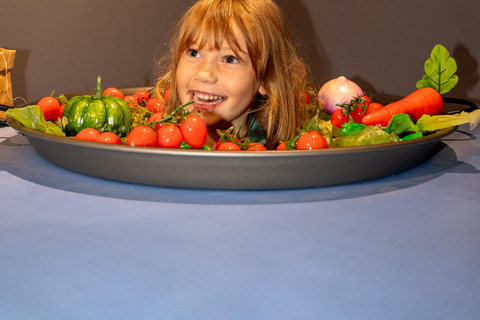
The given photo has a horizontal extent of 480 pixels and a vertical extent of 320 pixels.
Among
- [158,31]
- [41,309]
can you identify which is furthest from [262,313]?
[158,31]

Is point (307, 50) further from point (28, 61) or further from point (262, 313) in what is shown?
point (262, 313)

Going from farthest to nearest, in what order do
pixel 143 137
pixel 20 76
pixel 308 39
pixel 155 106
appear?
pixel 308 39 < pixel 20 76 < pixel 155 106 < pixel 143 137

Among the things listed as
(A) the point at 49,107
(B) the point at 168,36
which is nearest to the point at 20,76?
(B) the point at 168,36

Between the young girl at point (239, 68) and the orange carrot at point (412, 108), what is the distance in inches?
6.8

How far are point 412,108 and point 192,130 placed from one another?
0.47 m

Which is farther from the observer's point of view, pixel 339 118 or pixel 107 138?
pixel 339 118

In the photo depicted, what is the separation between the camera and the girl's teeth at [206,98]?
1105mm

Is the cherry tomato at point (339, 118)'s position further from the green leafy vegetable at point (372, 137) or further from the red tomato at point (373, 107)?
the green leafy vegetable at point (372, 137)

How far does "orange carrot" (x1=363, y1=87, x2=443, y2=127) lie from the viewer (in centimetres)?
116

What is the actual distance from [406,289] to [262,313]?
0.14 meters

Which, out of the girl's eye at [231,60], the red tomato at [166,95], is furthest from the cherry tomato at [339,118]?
the red tomato at [166,95]

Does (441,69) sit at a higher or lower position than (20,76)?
higher

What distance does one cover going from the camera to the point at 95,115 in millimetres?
1086

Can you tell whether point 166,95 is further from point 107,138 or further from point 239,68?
point 107,138
